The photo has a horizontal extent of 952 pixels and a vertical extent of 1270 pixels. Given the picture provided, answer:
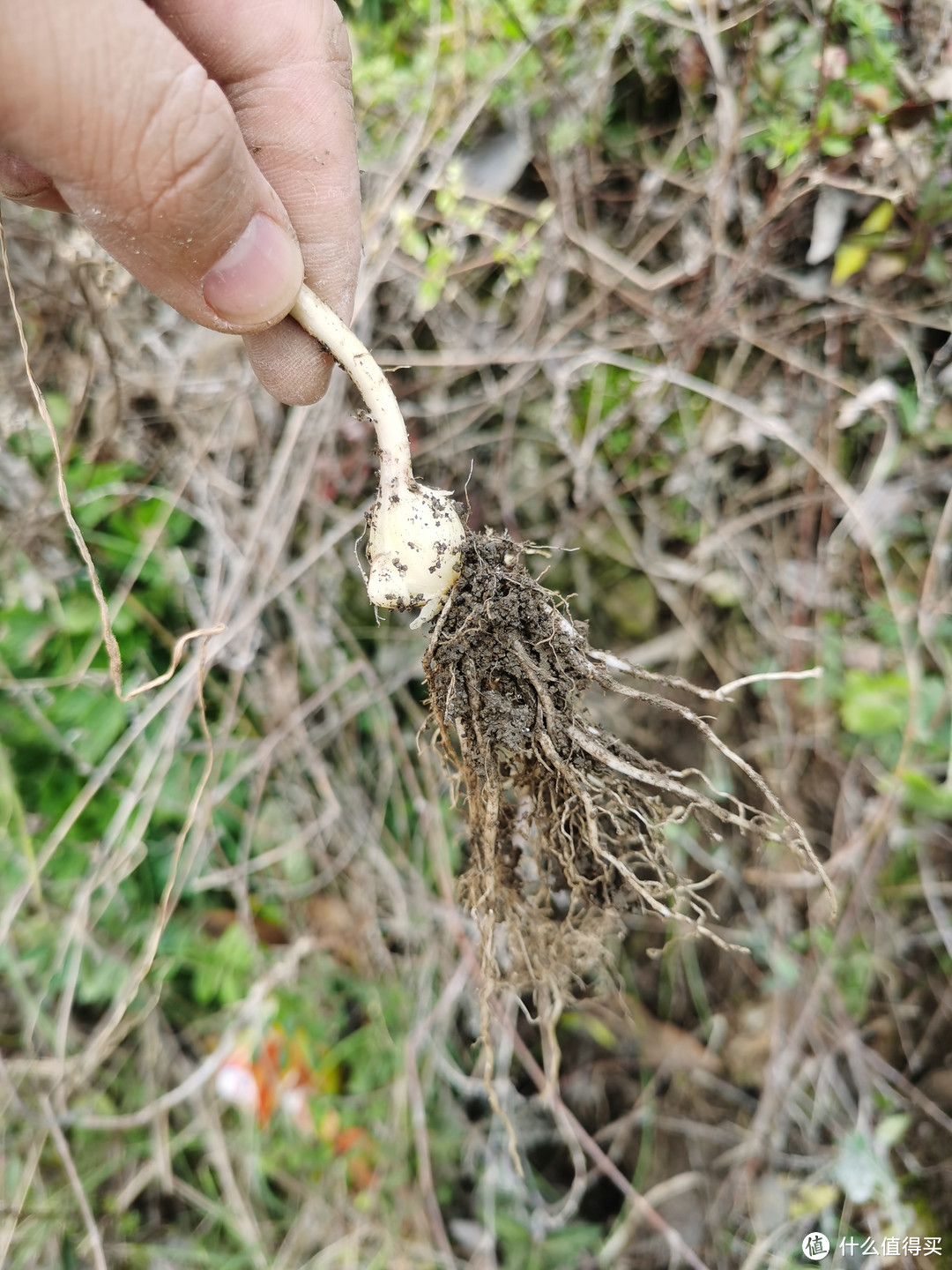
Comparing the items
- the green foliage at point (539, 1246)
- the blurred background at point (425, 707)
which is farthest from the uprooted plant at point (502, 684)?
the green foliage at point (539, 1246)

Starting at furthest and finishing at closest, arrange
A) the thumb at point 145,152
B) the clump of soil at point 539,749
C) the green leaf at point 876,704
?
the green leaf at point 876,704, the clump of soil at point 539,749, the thumb at point 145,152

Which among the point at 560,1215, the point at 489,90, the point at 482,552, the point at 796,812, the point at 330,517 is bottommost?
the point at 560,1215

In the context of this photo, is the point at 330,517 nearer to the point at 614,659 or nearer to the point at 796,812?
the point at 614,659

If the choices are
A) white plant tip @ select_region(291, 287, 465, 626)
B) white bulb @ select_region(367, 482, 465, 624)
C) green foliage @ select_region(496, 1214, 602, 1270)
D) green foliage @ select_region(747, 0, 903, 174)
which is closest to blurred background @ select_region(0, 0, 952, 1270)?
green foliage @ select_region(496, 1214, 602, 1270)

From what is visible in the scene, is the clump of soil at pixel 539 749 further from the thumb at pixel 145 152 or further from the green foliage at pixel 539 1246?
the green foliage at pixel 539 1246

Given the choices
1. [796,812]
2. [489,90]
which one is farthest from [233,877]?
[489,90]

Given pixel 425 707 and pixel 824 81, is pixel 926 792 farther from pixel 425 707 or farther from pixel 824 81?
pixel 824 81
